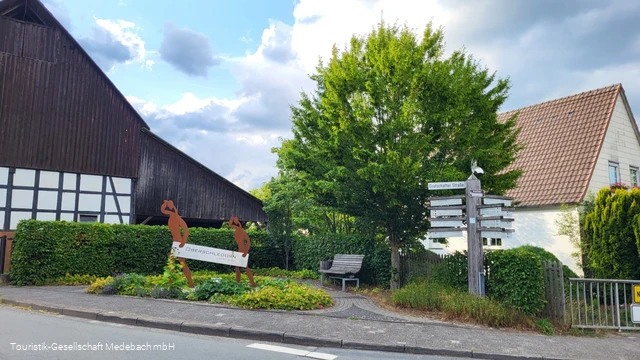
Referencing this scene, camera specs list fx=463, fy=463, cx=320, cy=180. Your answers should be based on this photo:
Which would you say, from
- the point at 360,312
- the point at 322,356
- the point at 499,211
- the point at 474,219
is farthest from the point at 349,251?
the point at 322,356

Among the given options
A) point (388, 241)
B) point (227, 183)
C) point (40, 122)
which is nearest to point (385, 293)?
point (388, 241)

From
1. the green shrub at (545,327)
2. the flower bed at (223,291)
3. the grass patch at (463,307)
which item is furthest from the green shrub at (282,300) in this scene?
the green shrub at (545,327)

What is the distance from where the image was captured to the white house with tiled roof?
1786 cm

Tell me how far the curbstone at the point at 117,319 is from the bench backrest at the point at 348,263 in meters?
7.34

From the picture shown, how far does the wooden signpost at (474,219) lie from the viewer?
33.1ft

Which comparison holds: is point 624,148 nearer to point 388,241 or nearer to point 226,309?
point 388,241

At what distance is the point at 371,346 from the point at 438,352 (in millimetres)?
1025

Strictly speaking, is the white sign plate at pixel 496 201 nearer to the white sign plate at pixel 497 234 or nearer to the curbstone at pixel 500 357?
the white sign plate at pixel 497 234

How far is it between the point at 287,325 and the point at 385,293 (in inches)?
214

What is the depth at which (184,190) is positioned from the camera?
2217cm

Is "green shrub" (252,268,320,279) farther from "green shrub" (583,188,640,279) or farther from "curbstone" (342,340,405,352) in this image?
"curbstone" (342,340,405,352)

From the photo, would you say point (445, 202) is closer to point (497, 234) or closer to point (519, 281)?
point (497, 234)

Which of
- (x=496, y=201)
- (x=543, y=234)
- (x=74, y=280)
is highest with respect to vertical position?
(x=496, y=201)

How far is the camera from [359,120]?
1249cm
